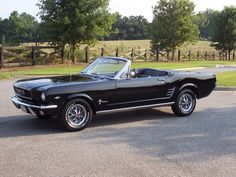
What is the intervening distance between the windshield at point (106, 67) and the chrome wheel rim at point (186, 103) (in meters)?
1.77

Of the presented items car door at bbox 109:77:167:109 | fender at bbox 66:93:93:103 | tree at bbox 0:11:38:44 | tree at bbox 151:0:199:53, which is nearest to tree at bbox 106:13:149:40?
tree at bbox 0:11:38:44

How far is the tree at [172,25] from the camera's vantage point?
40031mm

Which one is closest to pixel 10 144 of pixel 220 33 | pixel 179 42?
pixel 179 42

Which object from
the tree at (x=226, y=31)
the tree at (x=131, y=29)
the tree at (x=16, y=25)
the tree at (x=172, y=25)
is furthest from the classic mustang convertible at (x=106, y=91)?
the tree at (x=131, y=29)

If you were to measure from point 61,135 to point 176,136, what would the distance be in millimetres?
2095

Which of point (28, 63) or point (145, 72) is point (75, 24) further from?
point (145, 72)

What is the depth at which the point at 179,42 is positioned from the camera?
4025 cm

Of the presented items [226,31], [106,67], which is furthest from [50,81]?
[226,31]

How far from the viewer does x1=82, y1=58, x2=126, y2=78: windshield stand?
28.9 ft

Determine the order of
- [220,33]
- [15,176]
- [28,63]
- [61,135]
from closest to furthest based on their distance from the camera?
[15,176] < [61,135] < [28,63] < [220,33]

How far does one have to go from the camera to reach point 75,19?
27.3 metres

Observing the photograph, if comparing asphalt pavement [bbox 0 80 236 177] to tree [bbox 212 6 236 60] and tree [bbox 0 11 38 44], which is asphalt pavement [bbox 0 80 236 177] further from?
tree [bbox 0 11 38 44]

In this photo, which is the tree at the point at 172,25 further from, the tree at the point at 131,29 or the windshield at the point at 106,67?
the tree at the point at 131,29

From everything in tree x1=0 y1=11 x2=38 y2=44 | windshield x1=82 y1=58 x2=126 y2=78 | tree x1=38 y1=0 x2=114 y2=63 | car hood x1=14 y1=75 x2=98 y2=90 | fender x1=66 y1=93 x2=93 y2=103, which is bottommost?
fender x1=66 y1=93 x2=93 y2=103
